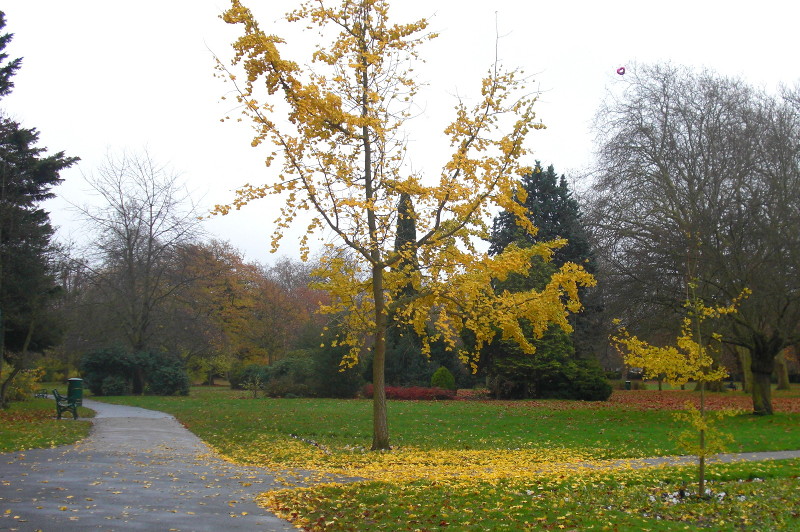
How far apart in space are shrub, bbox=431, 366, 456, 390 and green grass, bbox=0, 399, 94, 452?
17.9 meters

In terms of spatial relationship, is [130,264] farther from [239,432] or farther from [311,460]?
[311,460]

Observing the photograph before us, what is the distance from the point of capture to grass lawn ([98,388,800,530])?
7180mm

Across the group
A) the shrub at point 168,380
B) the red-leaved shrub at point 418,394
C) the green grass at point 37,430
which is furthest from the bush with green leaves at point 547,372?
the green grass at point 37,430

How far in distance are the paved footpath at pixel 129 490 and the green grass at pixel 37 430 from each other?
2.22ft

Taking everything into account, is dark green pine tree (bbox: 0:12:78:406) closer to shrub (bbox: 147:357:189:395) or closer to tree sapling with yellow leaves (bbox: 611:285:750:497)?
shrub (bbox: 147:357:189:395)

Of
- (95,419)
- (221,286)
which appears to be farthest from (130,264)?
(95,419)

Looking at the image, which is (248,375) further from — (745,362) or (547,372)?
(745,362)

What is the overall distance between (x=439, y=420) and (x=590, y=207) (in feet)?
34.3

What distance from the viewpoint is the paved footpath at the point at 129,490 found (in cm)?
667

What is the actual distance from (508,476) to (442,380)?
85.2 ft

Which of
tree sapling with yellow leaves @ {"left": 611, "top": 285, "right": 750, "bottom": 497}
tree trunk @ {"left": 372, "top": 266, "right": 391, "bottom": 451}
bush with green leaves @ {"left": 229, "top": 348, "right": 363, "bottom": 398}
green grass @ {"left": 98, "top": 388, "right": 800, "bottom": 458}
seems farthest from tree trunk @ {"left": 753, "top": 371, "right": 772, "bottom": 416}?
bush with green leaves @ {"left": 229, "top": 348, "right": 363, "bottom": 398}

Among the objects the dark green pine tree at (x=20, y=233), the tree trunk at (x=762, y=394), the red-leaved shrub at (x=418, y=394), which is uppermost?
the dark green pine tree at (x=20, y=233)

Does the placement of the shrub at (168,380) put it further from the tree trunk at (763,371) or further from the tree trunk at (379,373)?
the tree trunk at (763,371)

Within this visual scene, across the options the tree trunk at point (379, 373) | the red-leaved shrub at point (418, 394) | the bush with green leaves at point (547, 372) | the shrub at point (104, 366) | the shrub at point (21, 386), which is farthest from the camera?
the shrub at point (104, 366)
